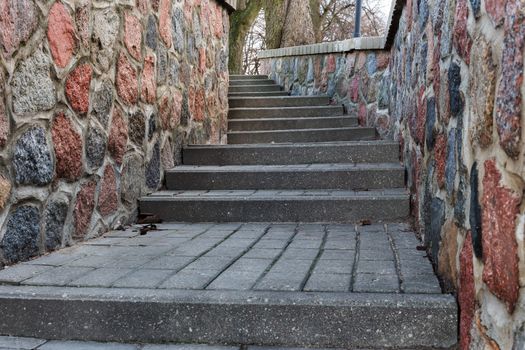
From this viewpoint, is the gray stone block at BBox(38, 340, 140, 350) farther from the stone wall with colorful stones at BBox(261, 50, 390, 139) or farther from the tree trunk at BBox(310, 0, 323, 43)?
the tree trunk at BBox(310, 0, 323, 43)

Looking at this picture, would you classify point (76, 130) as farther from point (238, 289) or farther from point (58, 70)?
point (238, 289)

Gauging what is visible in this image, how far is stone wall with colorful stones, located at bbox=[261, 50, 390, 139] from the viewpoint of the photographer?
195 inches

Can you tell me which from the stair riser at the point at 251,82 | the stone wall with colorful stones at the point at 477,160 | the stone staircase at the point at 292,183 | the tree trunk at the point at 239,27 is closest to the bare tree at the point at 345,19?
the tree trunk at the point at 239,27

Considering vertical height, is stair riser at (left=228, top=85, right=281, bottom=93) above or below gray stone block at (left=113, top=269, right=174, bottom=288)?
above

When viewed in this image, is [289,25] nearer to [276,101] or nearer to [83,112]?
[276,101]

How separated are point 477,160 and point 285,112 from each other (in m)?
4.47

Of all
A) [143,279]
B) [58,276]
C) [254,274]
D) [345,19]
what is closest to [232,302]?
[254,274]

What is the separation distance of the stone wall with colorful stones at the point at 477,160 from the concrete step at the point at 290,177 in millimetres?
1024

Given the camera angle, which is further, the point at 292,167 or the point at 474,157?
the point at 292,167

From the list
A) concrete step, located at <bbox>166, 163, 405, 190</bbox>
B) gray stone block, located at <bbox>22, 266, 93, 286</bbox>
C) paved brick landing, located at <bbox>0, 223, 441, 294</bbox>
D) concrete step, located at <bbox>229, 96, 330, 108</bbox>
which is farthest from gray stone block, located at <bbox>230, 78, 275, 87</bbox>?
gray stone block, located at <bbox>22, 266, 93, 286</bbox>

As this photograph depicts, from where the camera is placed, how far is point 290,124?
5.56 meters

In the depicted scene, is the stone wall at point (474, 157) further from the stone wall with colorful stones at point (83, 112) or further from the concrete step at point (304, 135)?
the concrete step at point (304, 135)

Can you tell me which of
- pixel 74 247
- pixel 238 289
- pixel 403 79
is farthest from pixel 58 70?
pixel 403 79

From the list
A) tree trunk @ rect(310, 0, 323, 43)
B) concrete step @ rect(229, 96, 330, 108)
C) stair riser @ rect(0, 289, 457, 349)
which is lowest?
stair riser @ rect(0, 289, 457, 349)
